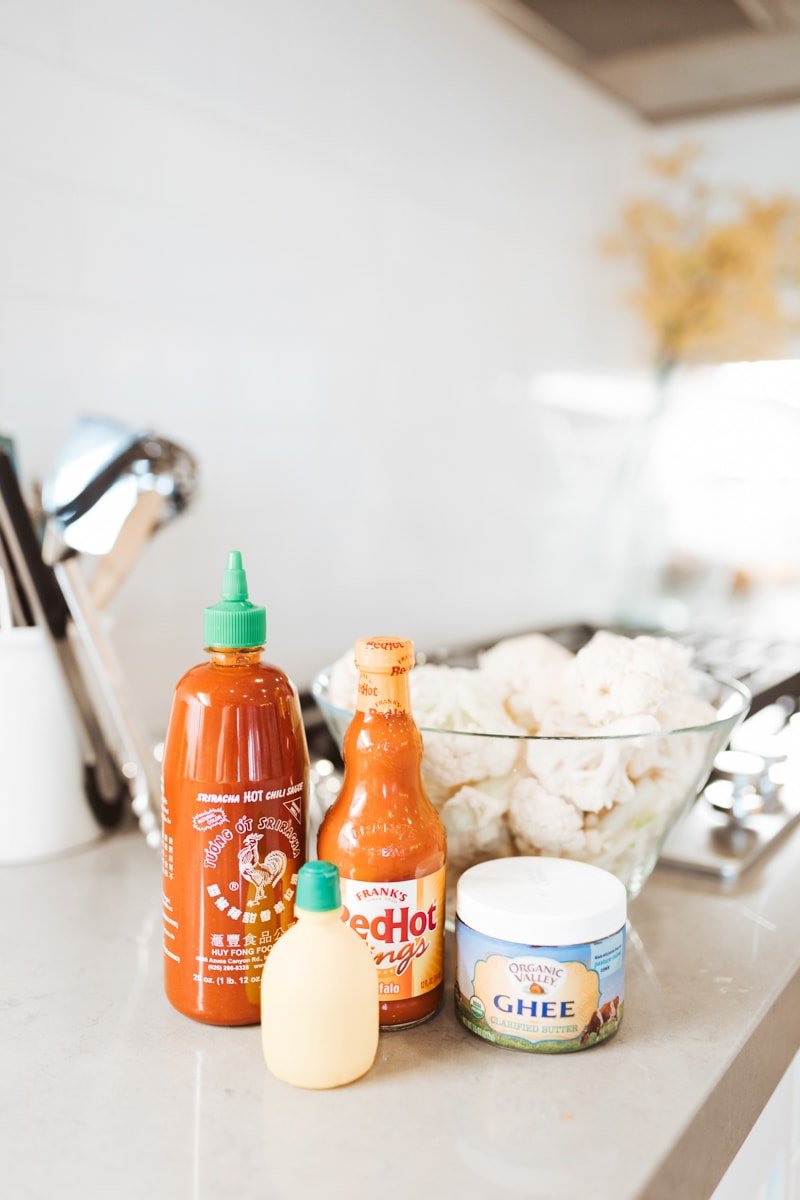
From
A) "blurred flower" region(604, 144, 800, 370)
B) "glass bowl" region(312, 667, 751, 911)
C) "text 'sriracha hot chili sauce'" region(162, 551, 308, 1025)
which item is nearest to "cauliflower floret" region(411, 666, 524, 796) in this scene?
"glass bowl" region(312, 667, 751, 911)

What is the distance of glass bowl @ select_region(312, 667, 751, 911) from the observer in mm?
695

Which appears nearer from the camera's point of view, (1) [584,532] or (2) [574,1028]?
(2) [574,1028]

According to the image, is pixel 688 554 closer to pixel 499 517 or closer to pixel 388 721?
pixel 499 517

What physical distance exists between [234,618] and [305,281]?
33.7 inches

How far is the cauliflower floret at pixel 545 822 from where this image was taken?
697mm

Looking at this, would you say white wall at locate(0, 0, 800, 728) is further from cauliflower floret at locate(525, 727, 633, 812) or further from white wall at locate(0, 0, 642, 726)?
cauliflower floret at locate(525, 727, 633, 812)

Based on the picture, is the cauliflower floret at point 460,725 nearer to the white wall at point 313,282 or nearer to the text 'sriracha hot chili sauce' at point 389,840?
the text 'sriracha hot chili sauce' at point 389,840

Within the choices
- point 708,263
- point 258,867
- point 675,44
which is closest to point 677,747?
point 258,867

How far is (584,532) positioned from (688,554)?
307mm

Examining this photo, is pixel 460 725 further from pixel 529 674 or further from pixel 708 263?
pixel 708 263

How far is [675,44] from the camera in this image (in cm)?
147

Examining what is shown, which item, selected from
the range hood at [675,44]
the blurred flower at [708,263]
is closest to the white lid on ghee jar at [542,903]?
the range hood at [675,44]

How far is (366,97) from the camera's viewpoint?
1415 mm

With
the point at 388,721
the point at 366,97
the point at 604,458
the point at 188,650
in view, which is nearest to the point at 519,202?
the point at 366,97
